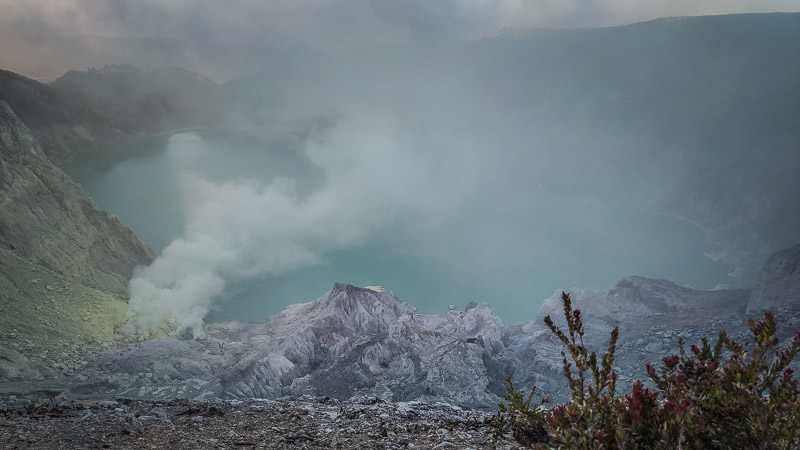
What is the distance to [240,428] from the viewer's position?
33.2ft

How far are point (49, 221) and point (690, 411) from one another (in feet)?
157

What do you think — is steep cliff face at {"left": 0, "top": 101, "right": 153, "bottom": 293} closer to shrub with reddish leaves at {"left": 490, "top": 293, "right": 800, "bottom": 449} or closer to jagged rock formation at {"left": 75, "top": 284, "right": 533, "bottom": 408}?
jagged rock formation at {"left": 75, "top": 284, "right": 533, "bottom": 408}

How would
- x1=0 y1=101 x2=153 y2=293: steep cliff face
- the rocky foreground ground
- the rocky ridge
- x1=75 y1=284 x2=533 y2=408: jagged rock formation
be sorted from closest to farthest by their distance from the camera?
the rocky foreground ground < x1=75 y1=284 x2=533 y2=408: jagged rock formation < the rocky ridge < x1=0 y1=101 x2=153 y2=293: steep cliff face

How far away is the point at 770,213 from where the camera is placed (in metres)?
67.8

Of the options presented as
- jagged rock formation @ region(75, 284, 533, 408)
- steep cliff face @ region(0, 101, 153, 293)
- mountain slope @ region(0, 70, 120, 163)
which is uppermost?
mountain slope @ region(0, 70, 120, 163)

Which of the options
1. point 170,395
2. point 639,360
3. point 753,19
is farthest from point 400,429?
point 753,19

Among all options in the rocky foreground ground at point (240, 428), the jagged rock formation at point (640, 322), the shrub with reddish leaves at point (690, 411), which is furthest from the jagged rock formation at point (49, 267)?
the jagged rock formation at point (640, 322)

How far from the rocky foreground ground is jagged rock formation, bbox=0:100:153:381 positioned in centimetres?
2033

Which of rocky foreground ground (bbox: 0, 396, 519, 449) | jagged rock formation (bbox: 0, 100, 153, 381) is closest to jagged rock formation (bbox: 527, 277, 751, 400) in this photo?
rocky foreground ground (bbox: 0, 396, 519, 449)

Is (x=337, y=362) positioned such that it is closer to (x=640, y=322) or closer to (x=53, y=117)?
(x=640, y=322)

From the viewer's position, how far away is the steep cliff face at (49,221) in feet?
109

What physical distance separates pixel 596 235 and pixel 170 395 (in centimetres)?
9446

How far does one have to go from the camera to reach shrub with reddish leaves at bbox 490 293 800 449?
3375 mm

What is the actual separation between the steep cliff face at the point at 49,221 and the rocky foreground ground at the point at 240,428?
29.2m
